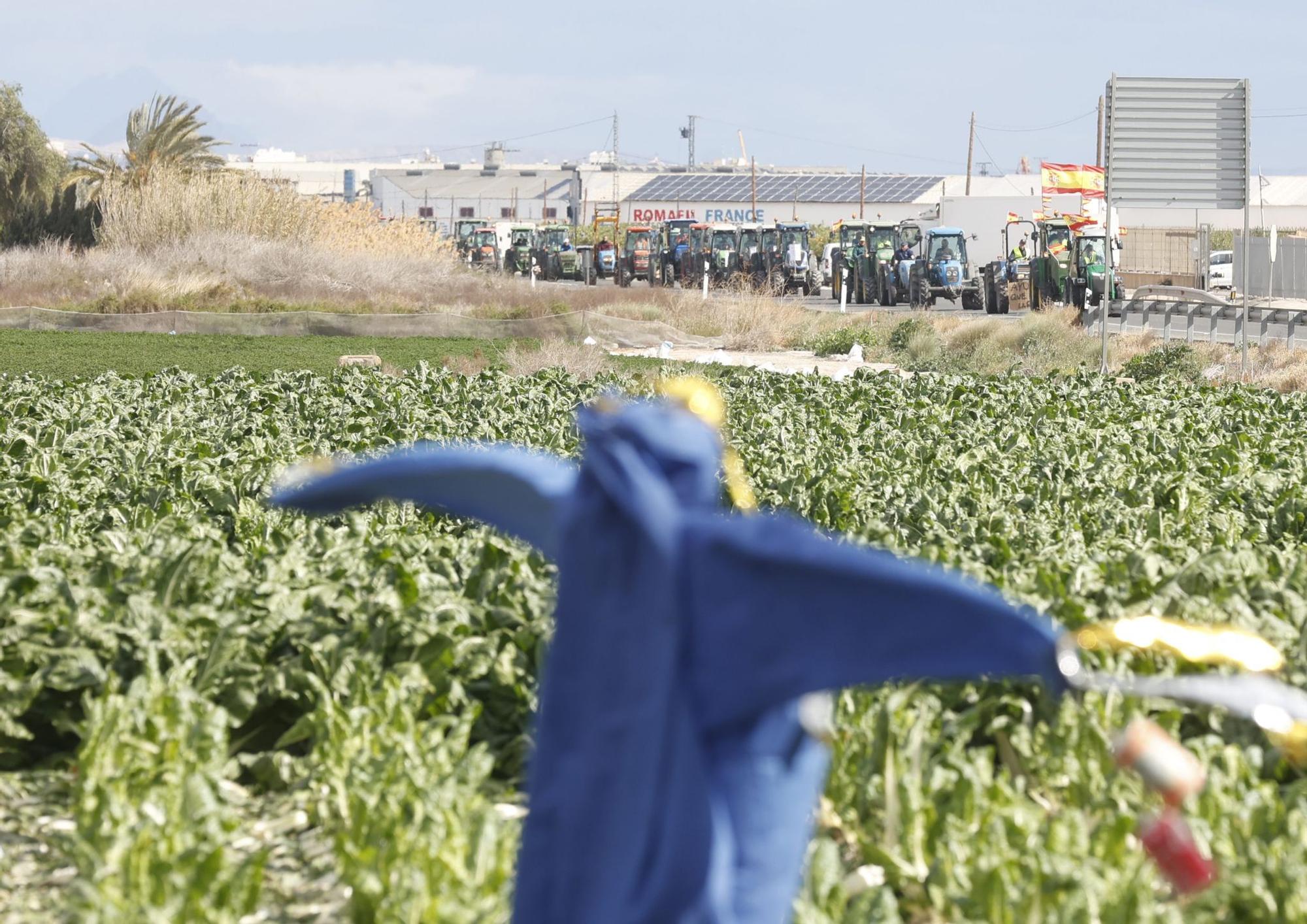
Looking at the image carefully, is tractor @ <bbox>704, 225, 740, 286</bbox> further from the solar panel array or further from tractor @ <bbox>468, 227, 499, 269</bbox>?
the solar panel array

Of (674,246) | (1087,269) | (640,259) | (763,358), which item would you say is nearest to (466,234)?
(640,259)

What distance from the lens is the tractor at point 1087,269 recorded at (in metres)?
33.2

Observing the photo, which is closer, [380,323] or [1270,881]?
[1270,881]

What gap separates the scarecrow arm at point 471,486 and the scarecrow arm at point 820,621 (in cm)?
40

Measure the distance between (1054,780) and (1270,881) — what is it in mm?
755

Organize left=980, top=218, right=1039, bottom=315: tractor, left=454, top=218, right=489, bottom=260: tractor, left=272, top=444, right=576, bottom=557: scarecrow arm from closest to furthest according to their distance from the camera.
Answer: left=272, top=444, right=576, bottom=557: scarecrow arm < left=980, top=218, right=1039, bottom=315: tractor < left=454, top=218, right=489, bottom=260: tractor

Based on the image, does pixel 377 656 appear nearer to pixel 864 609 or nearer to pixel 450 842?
pixel 450 842

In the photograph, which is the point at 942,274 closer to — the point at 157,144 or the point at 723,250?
the point at 723,250

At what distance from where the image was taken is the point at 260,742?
4.91 m

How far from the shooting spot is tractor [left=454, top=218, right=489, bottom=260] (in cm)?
6250

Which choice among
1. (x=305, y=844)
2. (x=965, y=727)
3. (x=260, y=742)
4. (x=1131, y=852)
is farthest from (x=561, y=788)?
(x=260, y=742)

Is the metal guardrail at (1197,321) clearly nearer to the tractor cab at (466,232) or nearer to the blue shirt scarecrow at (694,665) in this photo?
the blue shirt scarecrow at (694,665)

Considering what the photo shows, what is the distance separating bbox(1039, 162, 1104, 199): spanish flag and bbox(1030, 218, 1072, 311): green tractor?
446 cm

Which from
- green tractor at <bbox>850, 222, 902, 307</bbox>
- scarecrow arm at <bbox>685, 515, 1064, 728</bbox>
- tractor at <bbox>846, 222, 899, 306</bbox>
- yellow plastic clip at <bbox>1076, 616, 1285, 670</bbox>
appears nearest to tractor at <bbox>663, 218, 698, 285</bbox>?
tractor at <bbox>846, 222, 899, 306</bbox>
